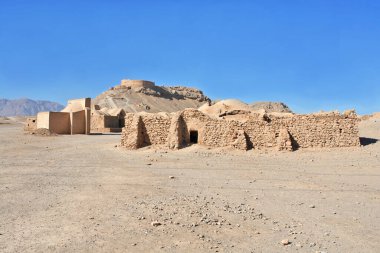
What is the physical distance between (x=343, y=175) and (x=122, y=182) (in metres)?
6.40

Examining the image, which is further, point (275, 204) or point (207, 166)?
point (207, 166)

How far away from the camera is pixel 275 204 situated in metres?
8.73

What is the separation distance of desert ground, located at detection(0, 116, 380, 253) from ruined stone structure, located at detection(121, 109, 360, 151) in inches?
46.1

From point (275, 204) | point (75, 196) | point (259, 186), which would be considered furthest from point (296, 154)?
point (75, 196)

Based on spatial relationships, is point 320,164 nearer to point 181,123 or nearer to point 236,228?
point 181,123

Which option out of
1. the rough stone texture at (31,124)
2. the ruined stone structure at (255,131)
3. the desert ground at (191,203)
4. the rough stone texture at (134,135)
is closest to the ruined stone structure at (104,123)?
the rough stone texture at (31,124)

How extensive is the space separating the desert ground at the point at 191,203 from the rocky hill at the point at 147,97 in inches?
1525

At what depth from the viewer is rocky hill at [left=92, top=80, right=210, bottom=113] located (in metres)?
54.7

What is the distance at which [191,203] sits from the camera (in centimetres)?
851

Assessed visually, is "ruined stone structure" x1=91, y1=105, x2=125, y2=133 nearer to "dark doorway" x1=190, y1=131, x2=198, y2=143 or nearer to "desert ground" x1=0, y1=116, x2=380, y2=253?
"dark doorway" x1=190, y1=131, x2=198, y2=143

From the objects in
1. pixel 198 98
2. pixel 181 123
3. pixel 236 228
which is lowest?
pixel 236 228

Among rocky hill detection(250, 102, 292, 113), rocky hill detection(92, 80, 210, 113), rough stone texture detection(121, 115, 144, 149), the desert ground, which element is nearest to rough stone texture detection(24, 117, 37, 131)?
rough stone texture detection(121, 115, 144, 149)

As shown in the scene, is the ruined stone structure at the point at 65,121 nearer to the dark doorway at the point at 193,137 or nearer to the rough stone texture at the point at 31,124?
the rough stone texture at the point at 31,124

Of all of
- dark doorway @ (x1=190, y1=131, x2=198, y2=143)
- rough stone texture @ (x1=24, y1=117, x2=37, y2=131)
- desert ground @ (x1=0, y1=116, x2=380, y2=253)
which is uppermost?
A: rough stone texture @ (x1=24, y1=117, x2=37, y2=131)
